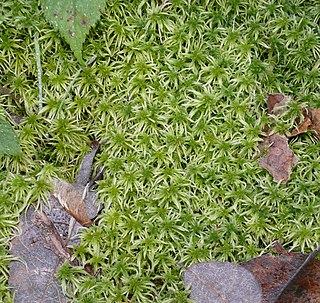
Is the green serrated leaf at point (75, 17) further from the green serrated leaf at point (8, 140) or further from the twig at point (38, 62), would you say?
the green serrated leaf at point (8, 140)

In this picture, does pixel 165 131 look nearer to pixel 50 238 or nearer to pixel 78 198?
pixel 78 198

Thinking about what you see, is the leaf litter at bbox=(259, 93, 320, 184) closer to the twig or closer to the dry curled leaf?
the dry curled leaf

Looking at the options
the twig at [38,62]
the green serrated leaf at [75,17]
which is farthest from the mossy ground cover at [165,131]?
the green serrated leaf at [75,17]

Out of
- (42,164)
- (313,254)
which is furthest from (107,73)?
(313,254)

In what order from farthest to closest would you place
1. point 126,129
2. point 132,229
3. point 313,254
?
point 126,129
point 132,229
point 313,254

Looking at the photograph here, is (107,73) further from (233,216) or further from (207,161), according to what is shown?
(233,216)
